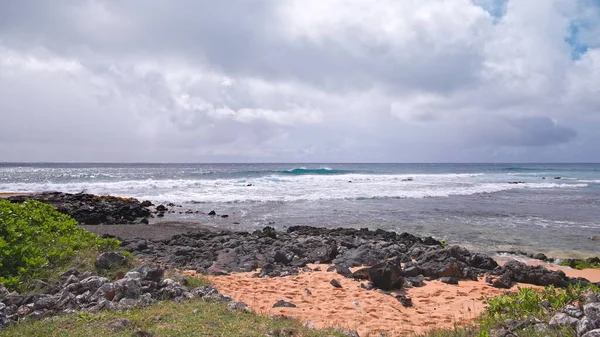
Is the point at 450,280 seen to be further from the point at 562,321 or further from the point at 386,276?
the point at 562,321

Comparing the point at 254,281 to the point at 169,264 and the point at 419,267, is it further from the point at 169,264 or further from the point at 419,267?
the point at 419,267

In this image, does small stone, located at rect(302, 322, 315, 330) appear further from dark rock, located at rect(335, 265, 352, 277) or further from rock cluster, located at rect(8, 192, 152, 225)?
rock cluster, located at rect(8, 192, 152, 225)

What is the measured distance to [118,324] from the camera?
4348mm

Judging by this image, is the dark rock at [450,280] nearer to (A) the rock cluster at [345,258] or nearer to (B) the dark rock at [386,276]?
(A) the rock cluster at [345,258]

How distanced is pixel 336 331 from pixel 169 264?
5.67m

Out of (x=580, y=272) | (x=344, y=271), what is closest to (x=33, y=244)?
(x=344, y=271)

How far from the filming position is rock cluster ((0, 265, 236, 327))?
4.86 metres

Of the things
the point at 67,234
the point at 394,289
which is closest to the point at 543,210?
the point at 394,289

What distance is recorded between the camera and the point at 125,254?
717 centimetres

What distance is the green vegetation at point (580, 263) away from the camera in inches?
391

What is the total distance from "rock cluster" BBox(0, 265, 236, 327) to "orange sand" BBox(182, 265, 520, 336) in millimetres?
1116

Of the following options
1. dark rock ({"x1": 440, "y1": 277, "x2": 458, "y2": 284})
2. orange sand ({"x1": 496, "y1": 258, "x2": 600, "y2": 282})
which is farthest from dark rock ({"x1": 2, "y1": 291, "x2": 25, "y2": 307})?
orange sand ({"x1": 496, "y1": 258, "x2": 600, "y2": 282})

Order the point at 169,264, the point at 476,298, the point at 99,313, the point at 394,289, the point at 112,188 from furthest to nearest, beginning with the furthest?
1. the point at 112,188
2. the point at 169,264
3. the point at 394,289
4. the point at 476,298
5. the point at 99,313

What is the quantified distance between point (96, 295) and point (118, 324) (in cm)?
127
